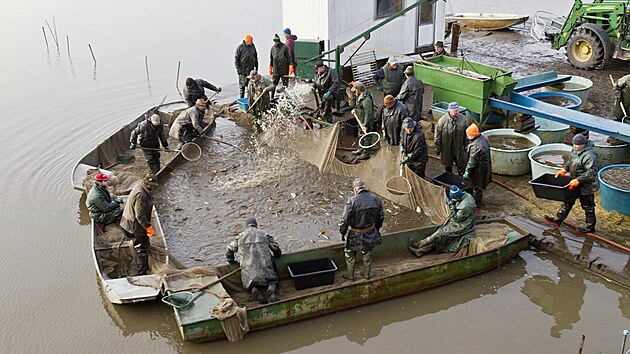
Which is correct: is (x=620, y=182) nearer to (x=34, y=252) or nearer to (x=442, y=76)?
(x=442, y=76)

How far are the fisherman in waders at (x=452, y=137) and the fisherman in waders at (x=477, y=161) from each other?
1.24 feet

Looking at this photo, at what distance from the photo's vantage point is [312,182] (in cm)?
1134

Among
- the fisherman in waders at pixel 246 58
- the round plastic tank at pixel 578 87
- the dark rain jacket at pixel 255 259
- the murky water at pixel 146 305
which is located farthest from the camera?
the fisherman in waders at pixel 246 58

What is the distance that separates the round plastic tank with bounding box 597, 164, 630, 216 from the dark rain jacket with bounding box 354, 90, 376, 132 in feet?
14.7

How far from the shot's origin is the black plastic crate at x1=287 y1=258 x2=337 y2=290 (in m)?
7.89

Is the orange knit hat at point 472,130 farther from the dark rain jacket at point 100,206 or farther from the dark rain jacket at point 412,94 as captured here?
the dark rain jacket at point 100,206

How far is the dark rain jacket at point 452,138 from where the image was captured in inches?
395

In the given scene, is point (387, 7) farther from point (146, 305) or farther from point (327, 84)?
point (146, 305)

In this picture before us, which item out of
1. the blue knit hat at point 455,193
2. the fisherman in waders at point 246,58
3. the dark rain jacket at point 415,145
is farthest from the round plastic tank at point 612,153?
the fisherman in waders at point 246,58

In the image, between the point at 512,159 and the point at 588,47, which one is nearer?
the point at 512,159

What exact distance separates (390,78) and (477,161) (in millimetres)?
4242

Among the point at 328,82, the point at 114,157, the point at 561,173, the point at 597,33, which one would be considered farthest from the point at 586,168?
the point at 114,157

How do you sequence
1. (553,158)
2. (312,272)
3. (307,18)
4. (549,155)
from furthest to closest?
(307,18) → (549,155) → (553,158) → (312,272)

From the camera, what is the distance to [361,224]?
7828mm
